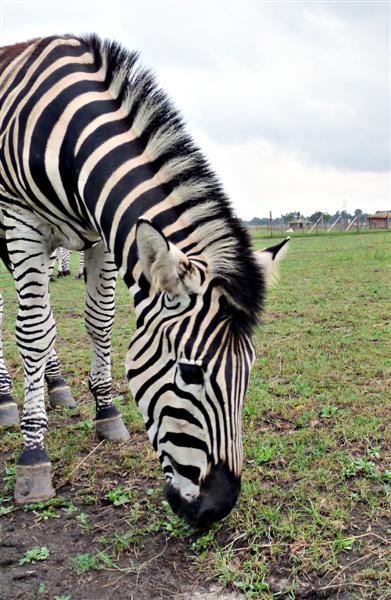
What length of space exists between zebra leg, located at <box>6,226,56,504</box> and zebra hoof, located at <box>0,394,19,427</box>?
1105mm

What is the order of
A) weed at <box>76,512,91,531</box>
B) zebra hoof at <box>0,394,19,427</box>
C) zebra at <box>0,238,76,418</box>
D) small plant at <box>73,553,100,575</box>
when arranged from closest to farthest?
small plant at <box>73,553,100,575</box> → weed at <box>76,512,91,531</box> → zebra hoof at <box>0,394,19,427</box> → zebra at <box>0,238,76,418</box>

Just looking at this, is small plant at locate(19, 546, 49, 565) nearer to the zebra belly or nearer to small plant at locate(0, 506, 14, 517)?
small plant at locate(0, 506, 14, 517)

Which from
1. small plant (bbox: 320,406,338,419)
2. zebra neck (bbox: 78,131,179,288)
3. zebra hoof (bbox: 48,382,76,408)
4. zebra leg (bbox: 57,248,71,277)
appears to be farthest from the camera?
zebra leg (bbox: 57,248,71,277)

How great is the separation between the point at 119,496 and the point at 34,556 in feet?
2.25

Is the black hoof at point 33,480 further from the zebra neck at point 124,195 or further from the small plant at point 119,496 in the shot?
the zebra neck at point 124,195

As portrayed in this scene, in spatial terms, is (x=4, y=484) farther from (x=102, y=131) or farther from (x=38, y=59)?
(x=38, y=59)

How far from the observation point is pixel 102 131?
10.00 feet

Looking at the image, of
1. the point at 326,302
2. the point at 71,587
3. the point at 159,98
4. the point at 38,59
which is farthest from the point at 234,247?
the point at 326,302

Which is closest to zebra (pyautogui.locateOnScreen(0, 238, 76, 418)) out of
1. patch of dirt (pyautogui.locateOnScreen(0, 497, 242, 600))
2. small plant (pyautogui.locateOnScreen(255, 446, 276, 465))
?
patch of dirt (pyautogui.locateOnScreen(0, 497, 242, 600))

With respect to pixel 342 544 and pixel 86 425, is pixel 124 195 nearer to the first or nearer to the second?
pixel 342 544

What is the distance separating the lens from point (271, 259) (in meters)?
2.71

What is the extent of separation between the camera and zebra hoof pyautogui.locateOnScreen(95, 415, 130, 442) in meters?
4.11

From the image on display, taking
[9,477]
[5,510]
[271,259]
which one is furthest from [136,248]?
[9,477]

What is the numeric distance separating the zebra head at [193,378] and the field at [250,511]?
20.3 inches
